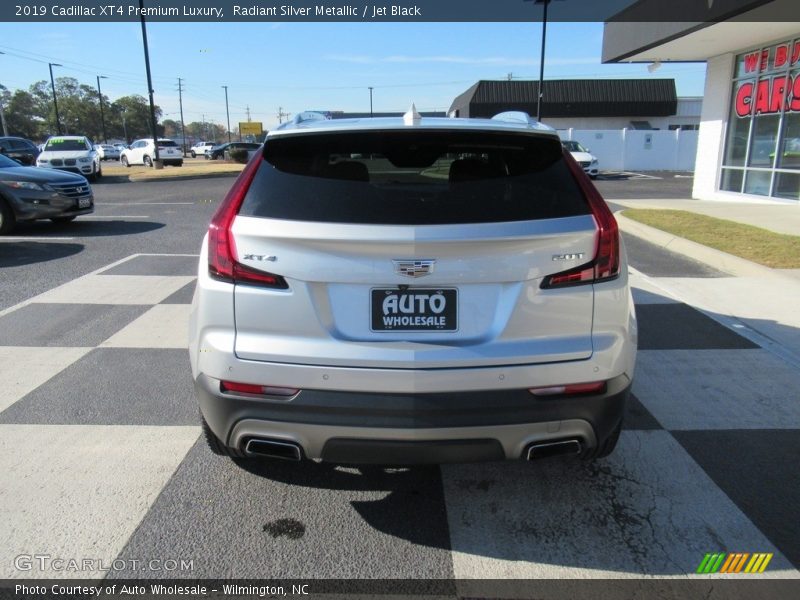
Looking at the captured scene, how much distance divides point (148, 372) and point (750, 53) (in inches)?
683

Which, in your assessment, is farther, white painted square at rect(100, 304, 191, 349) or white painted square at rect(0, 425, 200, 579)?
white painted square at rect(100, 304, 191, 349)

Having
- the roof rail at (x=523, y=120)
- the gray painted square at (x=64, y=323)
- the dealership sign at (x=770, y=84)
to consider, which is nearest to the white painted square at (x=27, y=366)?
the gray painted square at (x=64, y=323)

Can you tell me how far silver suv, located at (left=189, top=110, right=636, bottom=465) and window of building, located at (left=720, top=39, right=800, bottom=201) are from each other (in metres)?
14.9

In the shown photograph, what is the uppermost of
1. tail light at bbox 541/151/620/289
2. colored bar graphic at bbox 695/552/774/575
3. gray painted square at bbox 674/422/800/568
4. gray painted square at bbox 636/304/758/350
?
tail light at bbox 541/151/620/289

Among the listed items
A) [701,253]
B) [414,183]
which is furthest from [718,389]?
[701,253]

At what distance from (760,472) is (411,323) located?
7.03ft

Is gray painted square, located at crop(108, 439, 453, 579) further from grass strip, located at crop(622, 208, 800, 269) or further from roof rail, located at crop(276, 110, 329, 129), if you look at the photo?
grass strip, located at crop(622, 208, 800, 269)

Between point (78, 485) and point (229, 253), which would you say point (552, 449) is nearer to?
point (229, 253)

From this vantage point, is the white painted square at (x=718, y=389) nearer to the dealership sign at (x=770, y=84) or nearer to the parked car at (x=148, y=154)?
the dealership sign at (x=770, y=84)

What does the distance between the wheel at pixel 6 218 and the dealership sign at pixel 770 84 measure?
54.1ft

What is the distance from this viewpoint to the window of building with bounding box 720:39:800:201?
561 inches

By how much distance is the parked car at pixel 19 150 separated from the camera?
24.9m

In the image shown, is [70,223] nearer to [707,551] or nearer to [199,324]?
[199,324]

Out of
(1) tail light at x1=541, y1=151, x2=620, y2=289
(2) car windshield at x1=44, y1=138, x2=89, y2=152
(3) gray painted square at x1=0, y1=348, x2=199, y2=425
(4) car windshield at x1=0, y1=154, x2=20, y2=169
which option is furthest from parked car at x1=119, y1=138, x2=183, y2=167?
(1) tail light at x1=541, y1=151, x2=620, y2=289
